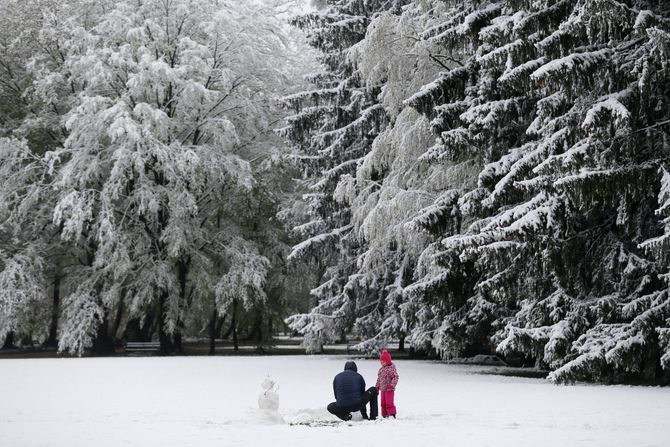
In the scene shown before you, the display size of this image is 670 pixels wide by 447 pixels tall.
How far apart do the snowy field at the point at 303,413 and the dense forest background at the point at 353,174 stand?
54.3 inches

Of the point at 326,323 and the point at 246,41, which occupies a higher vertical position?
the point at 246,41

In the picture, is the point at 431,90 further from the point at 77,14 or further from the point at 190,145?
the point at 77,14

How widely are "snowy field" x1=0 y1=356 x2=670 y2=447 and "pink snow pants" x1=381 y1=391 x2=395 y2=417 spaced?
11.2 inches

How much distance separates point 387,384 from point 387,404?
0.98ft

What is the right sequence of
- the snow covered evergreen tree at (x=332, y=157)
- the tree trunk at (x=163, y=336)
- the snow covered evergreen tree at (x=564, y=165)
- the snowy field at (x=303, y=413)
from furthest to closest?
1. the tree trunk at (x=163, y=336)
2. the snow covered evergreen tree at (x=332, y=157)
3. the snow covered evergreen tree at (x=564, y=165)
4. the snowy field at (x=303, y=413)

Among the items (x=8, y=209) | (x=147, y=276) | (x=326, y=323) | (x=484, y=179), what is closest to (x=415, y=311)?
(x=326, y=323)

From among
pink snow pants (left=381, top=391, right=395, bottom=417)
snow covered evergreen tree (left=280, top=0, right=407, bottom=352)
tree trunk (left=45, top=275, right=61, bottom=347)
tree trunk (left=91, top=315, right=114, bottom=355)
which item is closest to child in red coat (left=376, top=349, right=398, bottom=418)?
pink snow pants (left=381, top=391, right=395, bottom=417)

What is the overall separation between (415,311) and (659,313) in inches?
321

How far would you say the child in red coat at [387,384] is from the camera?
33.3ft

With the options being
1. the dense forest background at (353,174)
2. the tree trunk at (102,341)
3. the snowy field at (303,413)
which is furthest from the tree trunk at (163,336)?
the snowy field at (303,413)

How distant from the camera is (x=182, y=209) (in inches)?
993

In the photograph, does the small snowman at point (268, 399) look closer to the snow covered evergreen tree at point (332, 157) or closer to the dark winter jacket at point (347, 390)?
the dark winter jacket at point (347, 390)

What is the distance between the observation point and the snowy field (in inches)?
325

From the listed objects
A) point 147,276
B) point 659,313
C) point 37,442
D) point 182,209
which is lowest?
point 37,442
